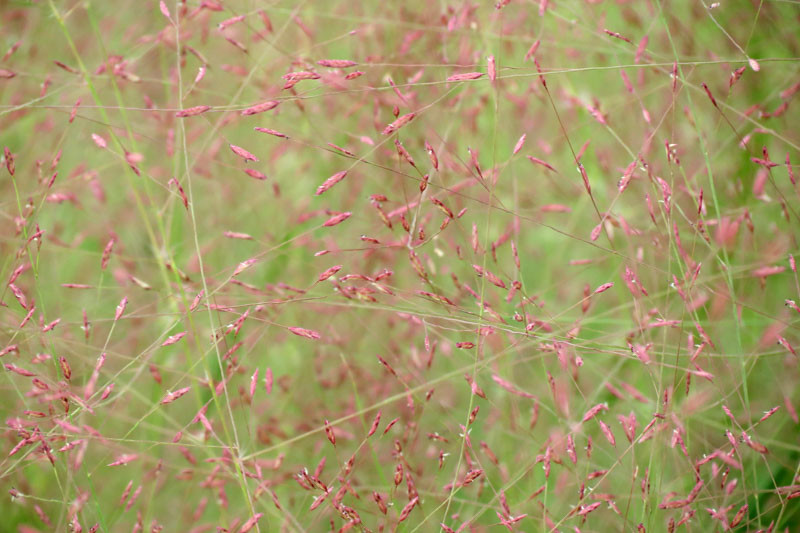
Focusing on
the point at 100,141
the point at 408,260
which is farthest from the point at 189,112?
the point at 408,260

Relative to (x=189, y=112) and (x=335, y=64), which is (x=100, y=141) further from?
(x=335, y=64)

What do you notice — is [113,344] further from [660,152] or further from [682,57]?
[682,57]

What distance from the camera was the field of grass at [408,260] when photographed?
5.67 ft

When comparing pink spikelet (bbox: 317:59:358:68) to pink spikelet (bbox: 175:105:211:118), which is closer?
pink spikelet (bbox: 175:105:211:118)

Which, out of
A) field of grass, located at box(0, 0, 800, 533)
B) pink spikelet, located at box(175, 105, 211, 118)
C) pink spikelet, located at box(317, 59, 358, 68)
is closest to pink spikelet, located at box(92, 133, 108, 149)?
field of grass, located at box(0, 0, 800, 533)

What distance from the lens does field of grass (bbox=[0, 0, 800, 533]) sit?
173 cm

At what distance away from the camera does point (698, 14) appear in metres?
2.28

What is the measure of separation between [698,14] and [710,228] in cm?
75

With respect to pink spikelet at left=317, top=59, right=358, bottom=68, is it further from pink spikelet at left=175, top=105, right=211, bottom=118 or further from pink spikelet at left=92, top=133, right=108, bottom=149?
pink spikelet at left=92, top=133, right=108, bottom=149

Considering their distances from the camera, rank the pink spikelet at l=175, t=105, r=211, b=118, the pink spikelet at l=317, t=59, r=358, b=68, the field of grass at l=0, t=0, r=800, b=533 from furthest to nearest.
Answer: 1. the field of grass at l=0, t=0, r=800, b=533
2. the pink spikelet at l=317, t=59, r=358, b=68
3. the pink spikelet at l=175, t=105, r=211, b=118

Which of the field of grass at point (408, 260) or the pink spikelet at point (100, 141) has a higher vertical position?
the pink spikelet at point (100, 141)

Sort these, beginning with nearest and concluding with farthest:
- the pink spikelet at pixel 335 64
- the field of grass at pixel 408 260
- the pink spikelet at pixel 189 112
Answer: the pink spikelet at pixel 189 112 → the pink spikelet at pixel 335 64 → the field of grass at pixel 408 260

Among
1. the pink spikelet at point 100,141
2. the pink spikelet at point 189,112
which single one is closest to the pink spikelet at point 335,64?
the pink spikelet at point 189,112

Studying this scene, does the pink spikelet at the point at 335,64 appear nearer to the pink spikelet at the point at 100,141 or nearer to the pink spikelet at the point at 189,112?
the pink spikelet at the point at 189,112
